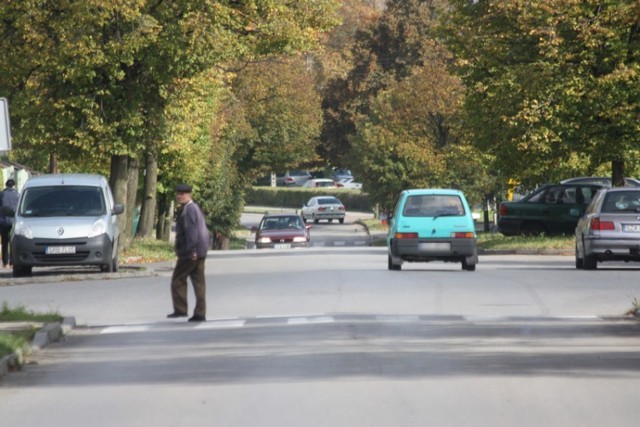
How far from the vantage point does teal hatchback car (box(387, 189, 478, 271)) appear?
27.4 metres

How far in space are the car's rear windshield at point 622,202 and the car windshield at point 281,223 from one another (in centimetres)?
2531

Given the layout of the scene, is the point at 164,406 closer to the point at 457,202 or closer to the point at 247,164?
the point at 457,202

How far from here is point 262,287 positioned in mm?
23938

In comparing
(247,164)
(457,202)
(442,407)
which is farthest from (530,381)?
(247,164)

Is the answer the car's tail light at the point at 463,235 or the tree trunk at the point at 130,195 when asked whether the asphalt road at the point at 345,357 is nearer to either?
the car's tail light at the point at 463,235

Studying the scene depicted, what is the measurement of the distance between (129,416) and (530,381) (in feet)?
11.0

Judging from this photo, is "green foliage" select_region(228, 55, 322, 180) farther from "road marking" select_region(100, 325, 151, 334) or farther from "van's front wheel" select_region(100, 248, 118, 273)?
"road marking" select_region(100, 325, 151, 334)

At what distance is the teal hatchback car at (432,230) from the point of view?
2736cm

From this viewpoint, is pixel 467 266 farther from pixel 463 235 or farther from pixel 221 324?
pixel 221 324

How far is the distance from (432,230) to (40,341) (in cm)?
1316

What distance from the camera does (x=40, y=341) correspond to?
15320 millimetres

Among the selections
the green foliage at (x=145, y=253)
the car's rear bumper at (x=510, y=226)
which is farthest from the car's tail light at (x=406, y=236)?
the car's rear bumper at (x=510, y=226)

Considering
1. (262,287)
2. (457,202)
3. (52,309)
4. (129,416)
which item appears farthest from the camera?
(457,202)

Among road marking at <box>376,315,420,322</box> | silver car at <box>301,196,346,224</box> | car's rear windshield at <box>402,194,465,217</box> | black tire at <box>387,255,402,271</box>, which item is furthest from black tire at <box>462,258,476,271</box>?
silver car at <box>301,196,346,224</box>
